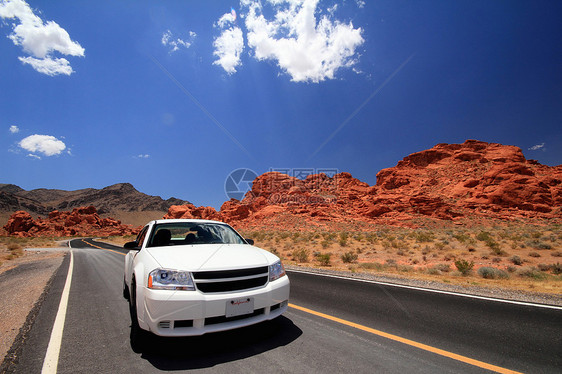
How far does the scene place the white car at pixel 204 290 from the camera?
9.02 ft

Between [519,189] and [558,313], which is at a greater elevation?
[519,189]

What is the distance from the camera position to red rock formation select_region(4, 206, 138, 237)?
70438 millimetres

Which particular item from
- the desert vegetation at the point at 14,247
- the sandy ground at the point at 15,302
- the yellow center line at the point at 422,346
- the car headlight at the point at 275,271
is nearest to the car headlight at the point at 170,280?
the car headlight at the point at 275,271

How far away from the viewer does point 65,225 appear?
80.7 metres

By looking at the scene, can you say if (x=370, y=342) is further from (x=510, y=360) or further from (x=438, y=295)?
(x=438, y=295)

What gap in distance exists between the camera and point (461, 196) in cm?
5375

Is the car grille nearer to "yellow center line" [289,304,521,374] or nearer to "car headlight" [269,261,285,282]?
"car headlight" [269,261,285,282]

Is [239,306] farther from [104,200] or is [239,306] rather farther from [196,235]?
[104,200]

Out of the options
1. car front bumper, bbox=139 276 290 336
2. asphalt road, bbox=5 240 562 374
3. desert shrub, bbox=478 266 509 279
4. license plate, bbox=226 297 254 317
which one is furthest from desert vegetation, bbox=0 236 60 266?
desert shrub, bbox=478 266 509 279

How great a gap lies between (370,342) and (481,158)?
84.4 m

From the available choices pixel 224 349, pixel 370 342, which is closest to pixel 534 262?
pixel 370 342

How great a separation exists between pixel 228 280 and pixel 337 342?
182 cm

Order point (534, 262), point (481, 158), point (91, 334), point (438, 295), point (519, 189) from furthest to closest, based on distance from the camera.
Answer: point (481, 158) → point (519, 189) → point (534, 262) → point (438, 295) → point (91, 334)

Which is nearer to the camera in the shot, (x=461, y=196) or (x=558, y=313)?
(x=558, y=313)
